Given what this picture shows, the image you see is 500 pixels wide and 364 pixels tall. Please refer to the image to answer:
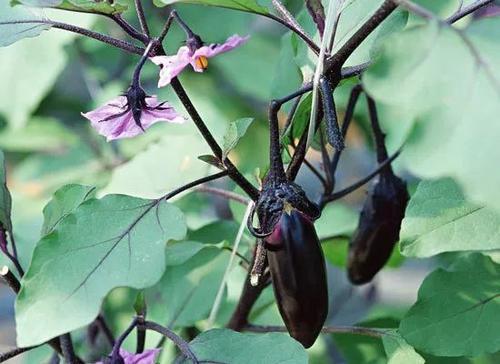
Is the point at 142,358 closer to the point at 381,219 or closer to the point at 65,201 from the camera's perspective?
the point at 65,201

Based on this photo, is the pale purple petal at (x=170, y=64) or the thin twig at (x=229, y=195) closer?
the pale purple petal at (x=170, y=64)

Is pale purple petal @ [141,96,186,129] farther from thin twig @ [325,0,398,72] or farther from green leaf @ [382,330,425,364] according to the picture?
green leaf @ [382,330,425,364]

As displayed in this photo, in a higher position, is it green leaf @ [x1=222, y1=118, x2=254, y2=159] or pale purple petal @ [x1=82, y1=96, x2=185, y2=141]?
pale purple petal @ [x1=82, y1=96, x2=185, y2=141]

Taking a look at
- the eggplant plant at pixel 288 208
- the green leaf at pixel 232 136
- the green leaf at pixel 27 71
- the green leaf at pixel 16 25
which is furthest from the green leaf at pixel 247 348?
the green leaf at pixel 27 71

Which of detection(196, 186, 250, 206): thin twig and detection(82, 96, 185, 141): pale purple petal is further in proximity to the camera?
detection(196, 186, 250, 206): thin twig

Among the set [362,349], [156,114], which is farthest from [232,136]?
[362,349]

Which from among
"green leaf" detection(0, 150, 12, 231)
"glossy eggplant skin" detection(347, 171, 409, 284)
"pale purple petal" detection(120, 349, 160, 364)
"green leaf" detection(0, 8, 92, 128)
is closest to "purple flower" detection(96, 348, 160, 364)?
"pale purple petal" detection(120, 349, 160, 364)

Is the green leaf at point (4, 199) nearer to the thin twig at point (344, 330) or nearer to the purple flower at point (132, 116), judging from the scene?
the purple flower at point (132, 116)
